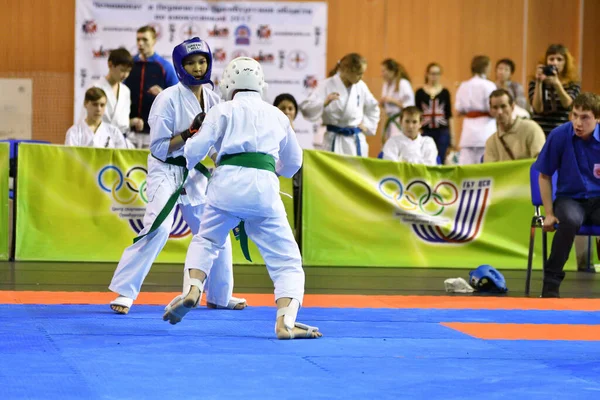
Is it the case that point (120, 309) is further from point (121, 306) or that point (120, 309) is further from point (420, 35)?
point (420, 35)

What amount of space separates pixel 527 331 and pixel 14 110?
8818 millimetres

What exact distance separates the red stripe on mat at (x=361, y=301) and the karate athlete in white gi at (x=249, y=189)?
1276 mm

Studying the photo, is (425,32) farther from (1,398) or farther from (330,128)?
(1,398)

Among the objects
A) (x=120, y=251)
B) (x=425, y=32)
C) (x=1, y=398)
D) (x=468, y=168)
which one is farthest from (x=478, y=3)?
(x=1, y=398)

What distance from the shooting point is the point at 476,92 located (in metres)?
10.6

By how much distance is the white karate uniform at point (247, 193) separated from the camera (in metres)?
4.57

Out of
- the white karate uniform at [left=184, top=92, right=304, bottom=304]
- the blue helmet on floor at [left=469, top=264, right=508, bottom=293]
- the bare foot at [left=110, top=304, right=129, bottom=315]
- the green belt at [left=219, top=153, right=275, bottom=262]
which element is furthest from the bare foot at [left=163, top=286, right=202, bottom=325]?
the blue helmet on floor at [left=469, top=264, right=508, bottom=293]

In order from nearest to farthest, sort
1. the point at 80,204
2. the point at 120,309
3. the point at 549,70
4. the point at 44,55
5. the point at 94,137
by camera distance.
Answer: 1. the point at 120,309
2. the point at 80,204
3. the point at 94,137
4. the point at 549,70
5. the point at 44,55

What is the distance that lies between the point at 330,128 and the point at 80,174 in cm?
244

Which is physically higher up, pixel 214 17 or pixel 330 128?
pixel 214 17

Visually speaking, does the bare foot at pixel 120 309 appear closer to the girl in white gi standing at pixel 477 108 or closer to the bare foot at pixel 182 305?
the bare foot at pixel 182 305

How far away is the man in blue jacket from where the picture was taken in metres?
9.37

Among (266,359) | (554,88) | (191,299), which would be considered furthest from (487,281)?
(266,359)

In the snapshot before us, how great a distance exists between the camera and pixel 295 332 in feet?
14.8
